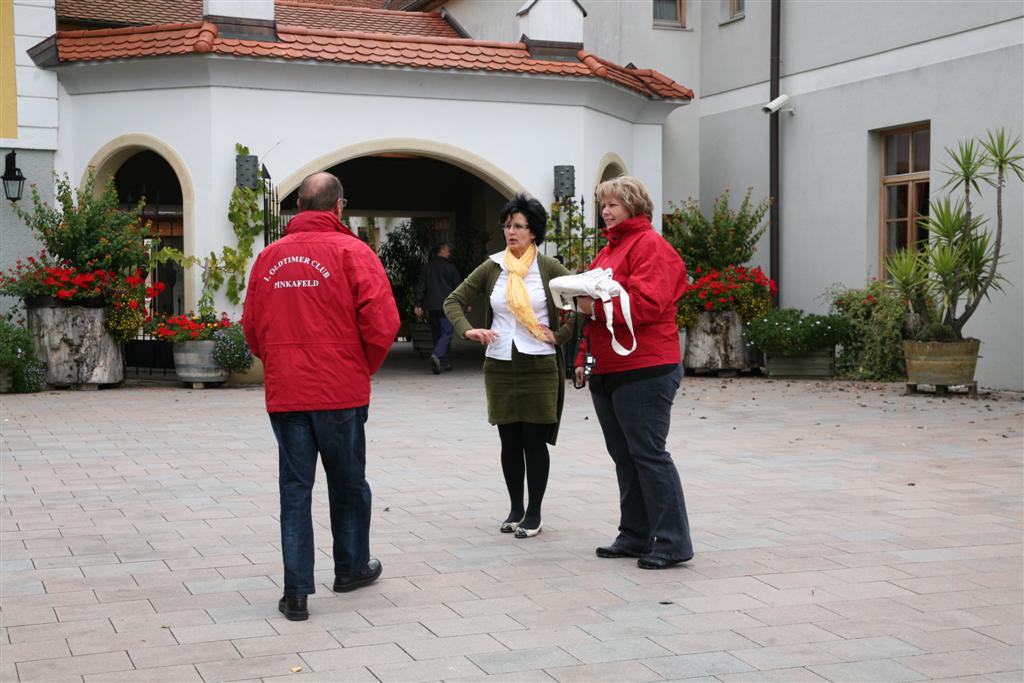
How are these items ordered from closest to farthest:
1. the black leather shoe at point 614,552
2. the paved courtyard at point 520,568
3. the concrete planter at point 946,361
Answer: the paved courtyard at point 520,568 < the black leather shoe at point 614,552 < the concrete planter at point 946,361

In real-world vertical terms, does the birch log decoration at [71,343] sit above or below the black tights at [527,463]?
above

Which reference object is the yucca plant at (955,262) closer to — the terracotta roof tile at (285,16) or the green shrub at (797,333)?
the green shrub at (797,333)

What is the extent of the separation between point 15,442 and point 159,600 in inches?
204

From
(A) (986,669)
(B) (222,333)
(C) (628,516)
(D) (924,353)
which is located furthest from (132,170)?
(A) (986,669)

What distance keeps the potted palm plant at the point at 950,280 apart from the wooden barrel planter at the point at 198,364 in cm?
756

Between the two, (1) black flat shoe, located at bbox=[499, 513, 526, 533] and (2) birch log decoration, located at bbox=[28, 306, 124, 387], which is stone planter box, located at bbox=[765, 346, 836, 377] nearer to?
(2) birch log decoration, located at bbox=[28, 306, 124, 387]

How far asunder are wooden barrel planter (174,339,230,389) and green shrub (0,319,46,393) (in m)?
1.48

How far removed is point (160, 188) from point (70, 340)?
24.0ft

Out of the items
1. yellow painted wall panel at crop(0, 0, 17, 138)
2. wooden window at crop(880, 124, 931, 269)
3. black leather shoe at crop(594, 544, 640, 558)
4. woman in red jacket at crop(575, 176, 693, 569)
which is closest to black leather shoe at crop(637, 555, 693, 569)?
woman in red jacket at crop(575, 176, 693, 569)

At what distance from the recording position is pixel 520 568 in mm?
5547

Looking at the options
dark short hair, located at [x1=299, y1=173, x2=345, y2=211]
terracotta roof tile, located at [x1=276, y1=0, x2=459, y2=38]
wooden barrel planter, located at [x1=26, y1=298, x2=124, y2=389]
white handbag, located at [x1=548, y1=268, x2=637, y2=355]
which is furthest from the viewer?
terracotta roof tile, located at [x1=276, y1=0, x2=459, y2=38]

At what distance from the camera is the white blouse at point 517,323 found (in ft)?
20.2

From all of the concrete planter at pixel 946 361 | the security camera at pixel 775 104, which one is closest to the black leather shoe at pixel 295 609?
the concrete planter at pixel 946 361

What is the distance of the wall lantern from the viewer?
47.2 feet
